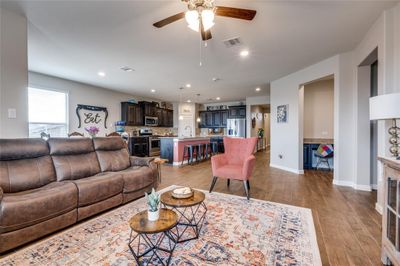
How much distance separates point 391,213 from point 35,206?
324 cm

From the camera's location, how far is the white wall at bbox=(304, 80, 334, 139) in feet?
18.0

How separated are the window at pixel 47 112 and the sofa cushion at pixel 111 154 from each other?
3.09 meters

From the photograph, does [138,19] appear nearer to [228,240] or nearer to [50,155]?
[50,155]

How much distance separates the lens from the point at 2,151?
7.28 feet

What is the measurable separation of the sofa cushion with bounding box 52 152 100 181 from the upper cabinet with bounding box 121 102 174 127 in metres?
4.56

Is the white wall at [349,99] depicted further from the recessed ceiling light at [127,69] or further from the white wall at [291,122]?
the recessed ceiling light at [127,69]

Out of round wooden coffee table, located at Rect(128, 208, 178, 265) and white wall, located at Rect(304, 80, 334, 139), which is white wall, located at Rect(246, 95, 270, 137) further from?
round wooden coffee table, located at Rect(128, 208, 178, 265)

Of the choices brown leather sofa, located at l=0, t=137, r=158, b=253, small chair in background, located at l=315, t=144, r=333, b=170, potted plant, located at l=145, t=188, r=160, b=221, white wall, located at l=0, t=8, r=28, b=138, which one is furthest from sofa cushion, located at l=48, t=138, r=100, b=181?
small chair in background, located at l=315, t=144, r=333, b=170

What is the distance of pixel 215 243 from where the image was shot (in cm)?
191

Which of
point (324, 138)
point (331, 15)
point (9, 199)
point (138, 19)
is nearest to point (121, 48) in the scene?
point (138, 19)

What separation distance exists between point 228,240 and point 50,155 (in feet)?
8.62

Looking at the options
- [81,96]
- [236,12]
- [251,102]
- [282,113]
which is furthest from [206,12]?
[251,102]

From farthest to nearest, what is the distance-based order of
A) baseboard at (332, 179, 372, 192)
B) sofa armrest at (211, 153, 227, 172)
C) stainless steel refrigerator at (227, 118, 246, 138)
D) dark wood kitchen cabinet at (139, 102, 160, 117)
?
stainless steel refrigerator at (227, 118, 246, 138)
dark wood kitchen cabinet at (139, 102, 160, 117)
baseboard at (332, 179, 372, 192)
sofa armrest at (211, 153, 227, 172)

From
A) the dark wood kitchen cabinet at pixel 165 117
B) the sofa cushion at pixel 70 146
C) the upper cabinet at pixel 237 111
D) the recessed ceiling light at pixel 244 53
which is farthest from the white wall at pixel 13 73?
the upper cabinet at pixel 237 111
